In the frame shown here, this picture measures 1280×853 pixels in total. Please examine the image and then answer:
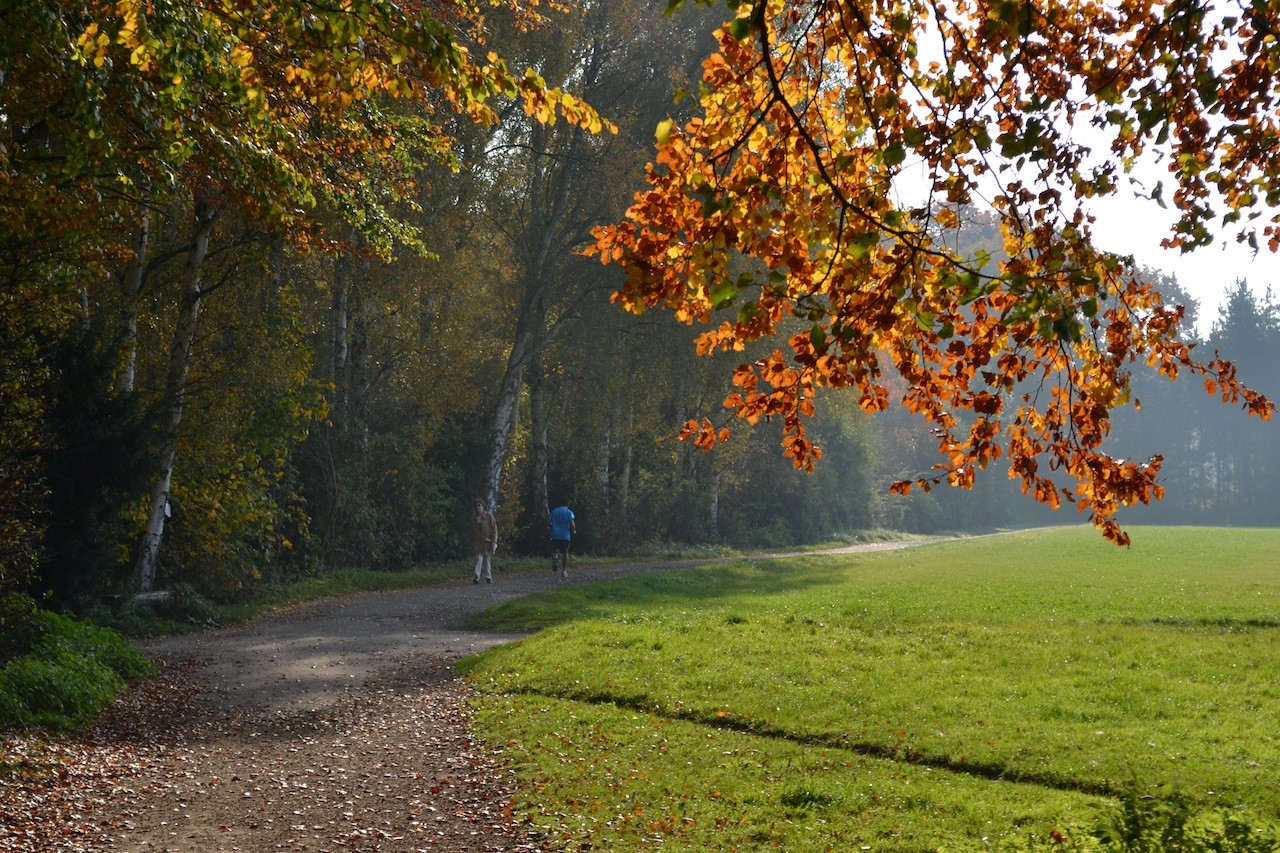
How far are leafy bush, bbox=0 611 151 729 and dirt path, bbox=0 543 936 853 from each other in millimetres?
349

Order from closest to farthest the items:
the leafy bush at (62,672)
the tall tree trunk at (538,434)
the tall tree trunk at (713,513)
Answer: the leafy bush at (62,672), the tall tree trunk at (538,434), the tall tree trunk at (713,513)

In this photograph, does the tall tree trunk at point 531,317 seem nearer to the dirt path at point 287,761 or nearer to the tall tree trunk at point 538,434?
the tall tree trunk at point 538,434

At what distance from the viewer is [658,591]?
79.6ft

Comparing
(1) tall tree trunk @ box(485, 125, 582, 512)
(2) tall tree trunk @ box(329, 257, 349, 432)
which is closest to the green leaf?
(2) tall tree trunk @ box(329, 257, 349, 432)

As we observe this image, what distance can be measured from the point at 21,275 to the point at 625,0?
79.5ft

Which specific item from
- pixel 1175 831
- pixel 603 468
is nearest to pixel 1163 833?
pixel 1175 831

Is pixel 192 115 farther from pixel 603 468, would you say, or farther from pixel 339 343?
pixel 603 468

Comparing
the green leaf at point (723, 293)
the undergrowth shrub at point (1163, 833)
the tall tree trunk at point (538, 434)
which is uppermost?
the tall tree trunk at point (538, 434)

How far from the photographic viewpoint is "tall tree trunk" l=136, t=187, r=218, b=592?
17141 mm

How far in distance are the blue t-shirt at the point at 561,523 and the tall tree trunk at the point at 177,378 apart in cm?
1116

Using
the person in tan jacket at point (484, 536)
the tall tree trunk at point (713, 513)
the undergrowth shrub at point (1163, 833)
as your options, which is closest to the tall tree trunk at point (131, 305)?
the person in tan jacket at point (484, 536)

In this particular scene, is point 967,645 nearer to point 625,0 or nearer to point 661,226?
point 661,226

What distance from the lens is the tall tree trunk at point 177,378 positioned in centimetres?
1714

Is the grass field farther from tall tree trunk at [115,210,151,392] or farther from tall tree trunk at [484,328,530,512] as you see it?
tall tree trunk at [484,328,530,512]
